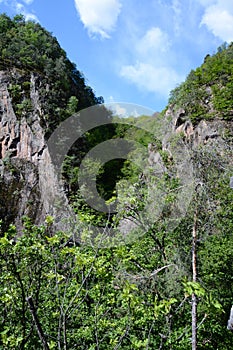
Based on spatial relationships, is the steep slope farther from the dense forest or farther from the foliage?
Answer: the foliage

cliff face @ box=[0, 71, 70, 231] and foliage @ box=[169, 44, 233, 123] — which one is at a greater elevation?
foliage @ box=[169, 44, 233, 123]

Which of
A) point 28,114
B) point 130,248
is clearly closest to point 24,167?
point 28,114

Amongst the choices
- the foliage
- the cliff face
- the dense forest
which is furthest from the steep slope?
the foliage

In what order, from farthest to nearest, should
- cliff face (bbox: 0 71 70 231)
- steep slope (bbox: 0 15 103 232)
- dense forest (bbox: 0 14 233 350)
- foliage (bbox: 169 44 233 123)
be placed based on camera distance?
steep slope (bbox: 0 15 103 232) < cliff face (bbox: 0 71 70 231) < foliage (bbox: 169 44 233 123) < dense forest (bbox: 0 14 233 350)

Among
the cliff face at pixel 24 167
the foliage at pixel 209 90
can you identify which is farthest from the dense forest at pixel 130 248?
the cliff face at pixel 24 167

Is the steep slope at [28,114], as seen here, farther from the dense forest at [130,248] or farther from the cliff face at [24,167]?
the dense forest at [130,248]

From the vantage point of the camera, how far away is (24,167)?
20.1m

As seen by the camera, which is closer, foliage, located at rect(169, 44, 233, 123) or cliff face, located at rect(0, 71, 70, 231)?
foliage, located at rect(169, 44, 233, 123)

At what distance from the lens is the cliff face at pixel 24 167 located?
1903 centimetres

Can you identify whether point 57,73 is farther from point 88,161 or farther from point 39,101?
point 88,161

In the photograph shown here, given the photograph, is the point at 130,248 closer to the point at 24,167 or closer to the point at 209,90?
the point at 209,90

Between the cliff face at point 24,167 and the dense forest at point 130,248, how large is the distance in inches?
21.7

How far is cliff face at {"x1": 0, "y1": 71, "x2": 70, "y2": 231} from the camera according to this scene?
1903 cm

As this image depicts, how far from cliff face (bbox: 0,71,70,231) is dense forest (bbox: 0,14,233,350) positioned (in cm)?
55
